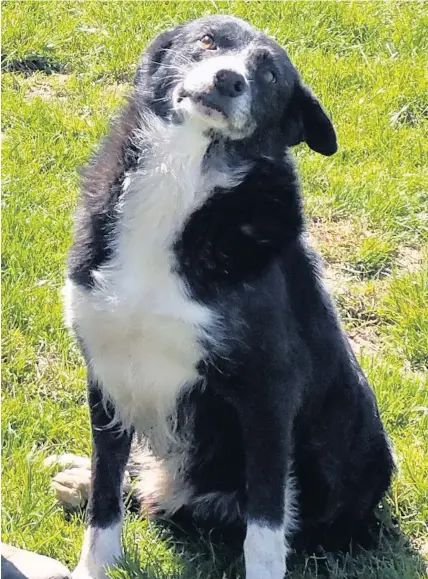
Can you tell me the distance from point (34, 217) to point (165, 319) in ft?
6.62

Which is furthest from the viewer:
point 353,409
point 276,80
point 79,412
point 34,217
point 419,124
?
point 419,124

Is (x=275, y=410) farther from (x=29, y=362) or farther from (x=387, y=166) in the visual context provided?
(x=387, y=166)

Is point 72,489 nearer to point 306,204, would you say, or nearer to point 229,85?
point 229,85

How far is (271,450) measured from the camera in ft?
10.0

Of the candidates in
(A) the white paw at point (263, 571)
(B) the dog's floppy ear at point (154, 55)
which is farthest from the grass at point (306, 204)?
(B) the dog's floppy ear at point (154, 55)

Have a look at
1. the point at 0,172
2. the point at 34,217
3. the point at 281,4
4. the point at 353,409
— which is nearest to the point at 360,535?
the point at 353,409

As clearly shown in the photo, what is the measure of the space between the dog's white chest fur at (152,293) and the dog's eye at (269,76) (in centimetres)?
27

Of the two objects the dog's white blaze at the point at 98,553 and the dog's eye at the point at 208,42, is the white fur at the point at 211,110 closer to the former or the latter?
the dog's eye at the point at 208,42

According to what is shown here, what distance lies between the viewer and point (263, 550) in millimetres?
3074

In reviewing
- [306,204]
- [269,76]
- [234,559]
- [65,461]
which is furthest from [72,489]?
[306,204]

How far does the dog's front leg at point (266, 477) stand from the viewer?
3.02 meters

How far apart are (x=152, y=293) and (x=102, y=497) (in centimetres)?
72

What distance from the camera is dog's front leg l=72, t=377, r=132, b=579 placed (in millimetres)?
3275

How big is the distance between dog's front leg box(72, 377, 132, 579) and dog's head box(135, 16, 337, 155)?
0.90 meters
